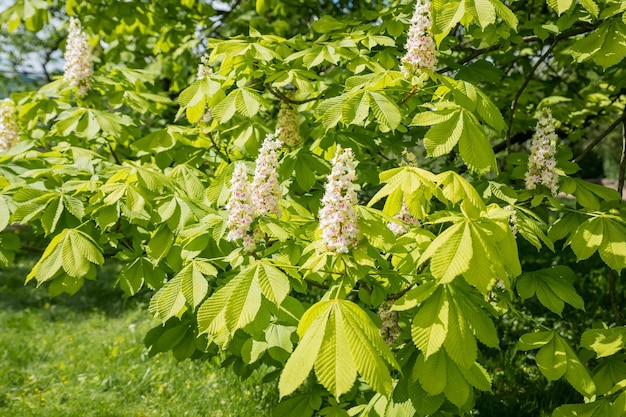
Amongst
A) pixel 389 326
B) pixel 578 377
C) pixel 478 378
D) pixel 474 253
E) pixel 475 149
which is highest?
pixel 475 149

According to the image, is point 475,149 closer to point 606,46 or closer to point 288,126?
point 606,46

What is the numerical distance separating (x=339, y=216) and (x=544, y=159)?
1.38 m

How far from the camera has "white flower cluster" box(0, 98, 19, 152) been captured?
11.1ft

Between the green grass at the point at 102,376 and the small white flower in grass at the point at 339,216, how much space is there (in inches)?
102

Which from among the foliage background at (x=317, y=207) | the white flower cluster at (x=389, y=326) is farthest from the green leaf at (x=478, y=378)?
the white flower cluster at (x=389, y=326)

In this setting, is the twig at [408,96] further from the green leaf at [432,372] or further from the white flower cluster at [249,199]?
the green leaf at [432,372]

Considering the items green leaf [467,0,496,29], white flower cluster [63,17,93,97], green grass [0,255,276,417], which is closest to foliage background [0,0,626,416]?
green leaf [467,0,496,29]

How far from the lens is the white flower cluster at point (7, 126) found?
338 cm

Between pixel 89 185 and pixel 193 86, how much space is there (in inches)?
27.5

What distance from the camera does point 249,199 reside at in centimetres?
207

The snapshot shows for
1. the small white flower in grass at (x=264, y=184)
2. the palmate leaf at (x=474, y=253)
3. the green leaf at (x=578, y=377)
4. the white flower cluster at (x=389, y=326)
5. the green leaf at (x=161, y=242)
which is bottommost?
the white flower cluster at (x=389, y=326)

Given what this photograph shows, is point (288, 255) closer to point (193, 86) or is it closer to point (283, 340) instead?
point (283, 340)

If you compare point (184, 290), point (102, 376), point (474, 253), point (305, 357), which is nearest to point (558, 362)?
point (474, 253)

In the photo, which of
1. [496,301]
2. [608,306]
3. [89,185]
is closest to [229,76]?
Result: [89,185]
